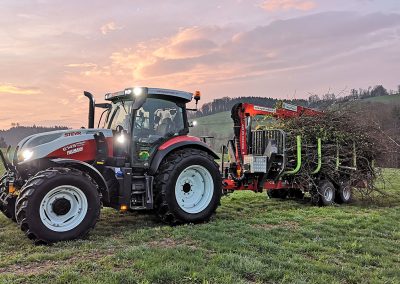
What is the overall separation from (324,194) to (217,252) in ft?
21.5

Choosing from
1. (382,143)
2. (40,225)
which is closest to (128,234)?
(40,225)

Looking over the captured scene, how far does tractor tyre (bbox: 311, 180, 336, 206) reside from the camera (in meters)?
11.7

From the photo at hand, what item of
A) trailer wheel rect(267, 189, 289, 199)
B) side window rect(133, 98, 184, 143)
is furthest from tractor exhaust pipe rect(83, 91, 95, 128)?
trailer wheel rect(267, 189, 289, 199)

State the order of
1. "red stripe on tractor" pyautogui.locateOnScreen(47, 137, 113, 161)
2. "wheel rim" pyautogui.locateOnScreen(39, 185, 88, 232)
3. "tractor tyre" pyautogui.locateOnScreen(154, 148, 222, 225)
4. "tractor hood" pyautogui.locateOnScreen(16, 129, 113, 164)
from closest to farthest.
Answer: "wheel rim" pyautogui.locateOnScreen(39, 185, 88, 232) < "tractor hood" pyautogui.locateOnScreen(16, 129, 113, 164) < "red stripe on tractor" pyautogui.locateOnScreen(47, 137, 113, 161) < "tractor tyre" pyautogui.locateOnScreen(154, 148, 222, 225)

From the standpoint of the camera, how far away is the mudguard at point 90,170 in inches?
277

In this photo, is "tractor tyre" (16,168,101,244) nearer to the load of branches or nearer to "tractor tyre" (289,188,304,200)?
the load of branches

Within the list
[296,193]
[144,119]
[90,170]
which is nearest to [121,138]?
[144,119]

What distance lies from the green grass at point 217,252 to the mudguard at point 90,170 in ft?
2.46

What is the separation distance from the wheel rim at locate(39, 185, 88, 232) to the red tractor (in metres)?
0.02

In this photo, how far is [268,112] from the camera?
11.8 metres

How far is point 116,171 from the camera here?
771 centimetres

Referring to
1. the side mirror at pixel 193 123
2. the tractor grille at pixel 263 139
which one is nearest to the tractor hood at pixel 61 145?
the side mirror at pixel 193 123

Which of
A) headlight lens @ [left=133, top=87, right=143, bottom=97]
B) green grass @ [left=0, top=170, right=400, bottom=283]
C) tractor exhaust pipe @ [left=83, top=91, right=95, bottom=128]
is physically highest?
headlight lens @ [left=133, top=87, right=143, bottom=97]

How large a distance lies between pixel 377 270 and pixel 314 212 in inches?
179
